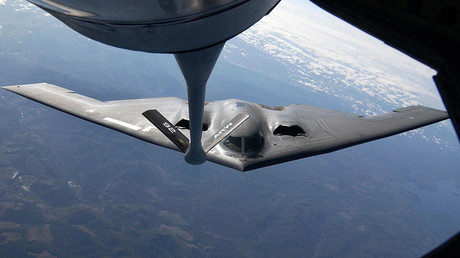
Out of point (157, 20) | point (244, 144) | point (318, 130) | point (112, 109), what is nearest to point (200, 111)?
point (157, 20)

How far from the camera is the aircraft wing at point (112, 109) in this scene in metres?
13.7

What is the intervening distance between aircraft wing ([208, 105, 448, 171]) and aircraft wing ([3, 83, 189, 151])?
401cm

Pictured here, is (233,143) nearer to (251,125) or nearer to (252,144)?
(252,144)

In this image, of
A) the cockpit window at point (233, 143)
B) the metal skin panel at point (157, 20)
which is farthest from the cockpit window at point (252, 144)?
the metal skin panel at point (157, 20)

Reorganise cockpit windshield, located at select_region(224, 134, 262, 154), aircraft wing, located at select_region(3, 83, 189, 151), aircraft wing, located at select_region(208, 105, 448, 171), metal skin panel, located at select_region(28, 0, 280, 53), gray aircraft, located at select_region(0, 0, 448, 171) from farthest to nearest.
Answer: cockpit windshield, located at select_region(224, 134, 262, 154) → aircraft wing, located at select_region(208, 105, 448, 171) → aircraft wing, located at select_region(3, 83, 189, 151) → gray aircraft, located at select_region(0, 0, 448, 171) → metal skin panel, located at select_region(28, 0, 280, 53)

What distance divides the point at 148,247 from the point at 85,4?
4518 inches

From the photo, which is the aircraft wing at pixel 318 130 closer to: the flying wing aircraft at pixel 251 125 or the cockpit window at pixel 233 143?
the flying wing aircraft at pixel 251 125

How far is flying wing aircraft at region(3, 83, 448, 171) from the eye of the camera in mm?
13812

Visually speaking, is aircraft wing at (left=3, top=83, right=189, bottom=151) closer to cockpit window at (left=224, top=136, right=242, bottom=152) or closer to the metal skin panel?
cockpit window at (left=224, top=136, right=242, bottom=152)

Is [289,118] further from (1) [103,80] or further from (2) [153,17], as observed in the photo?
(1) [103,80]

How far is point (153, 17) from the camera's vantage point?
1.55 meters

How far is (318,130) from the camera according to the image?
51.2 feet

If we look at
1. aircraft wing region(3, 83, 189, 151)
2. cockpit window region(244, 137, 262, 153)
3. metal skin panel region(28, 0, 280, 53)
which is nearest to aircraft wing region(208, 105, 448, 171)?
cockpit window region(244, 137, 262, 153)

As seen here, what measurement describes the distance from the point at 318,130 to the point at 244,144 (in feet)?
16.2
